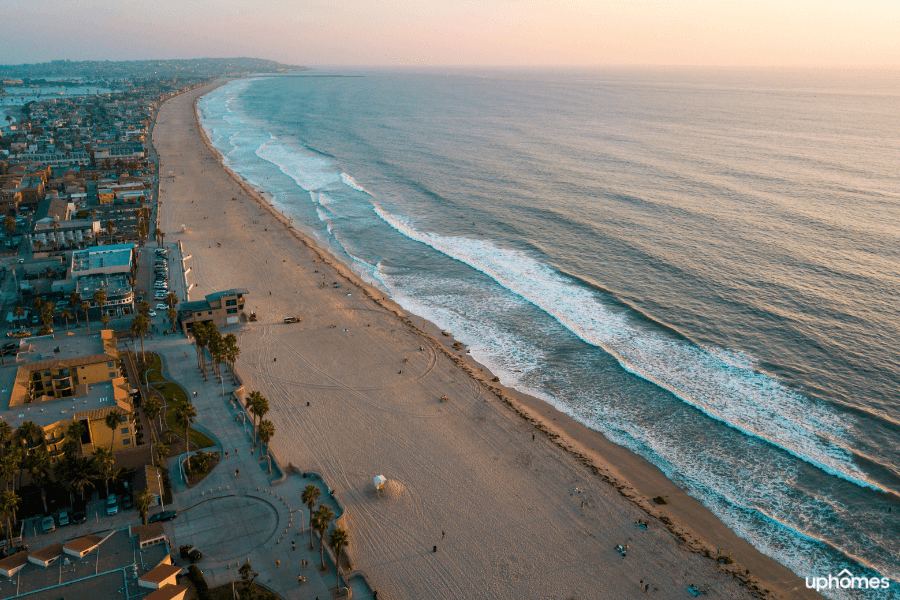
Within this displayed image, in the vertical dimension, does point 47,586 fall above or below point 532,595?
above

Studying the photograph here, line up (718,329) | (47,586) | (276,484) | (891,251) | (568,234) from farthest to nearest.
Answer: (568,234) < (891,251) < (718,329) < (276,484) < (47,586)

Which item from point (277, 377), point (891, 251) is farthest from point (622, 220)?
point (277, 377)

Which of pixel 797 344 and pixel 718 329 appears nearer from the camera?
pixel 797 344

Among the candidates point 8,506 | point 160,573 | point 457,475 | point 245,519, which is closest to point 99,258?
point 8,506

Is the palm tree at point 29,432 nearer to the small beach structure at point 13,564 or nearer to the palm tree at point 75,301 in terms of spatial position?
the small beach structure at point 13,564

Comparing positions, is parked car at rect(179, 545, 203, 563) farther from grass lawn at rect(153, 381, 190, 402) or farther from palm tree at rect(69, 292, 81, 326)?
palm tree at rect(69, 292, 81, 326)

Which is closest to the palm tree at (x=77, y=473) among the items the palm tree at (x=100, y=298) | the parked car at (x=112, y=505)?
the parked car at (x=112, y=505)

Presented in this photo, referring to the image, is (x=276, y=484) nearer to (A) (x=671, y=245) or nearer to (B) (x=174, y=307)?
(B) (x=174, y=307)

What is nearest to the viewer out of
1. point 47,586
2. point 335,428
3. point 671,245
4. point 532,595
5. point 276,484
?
point 47,586
